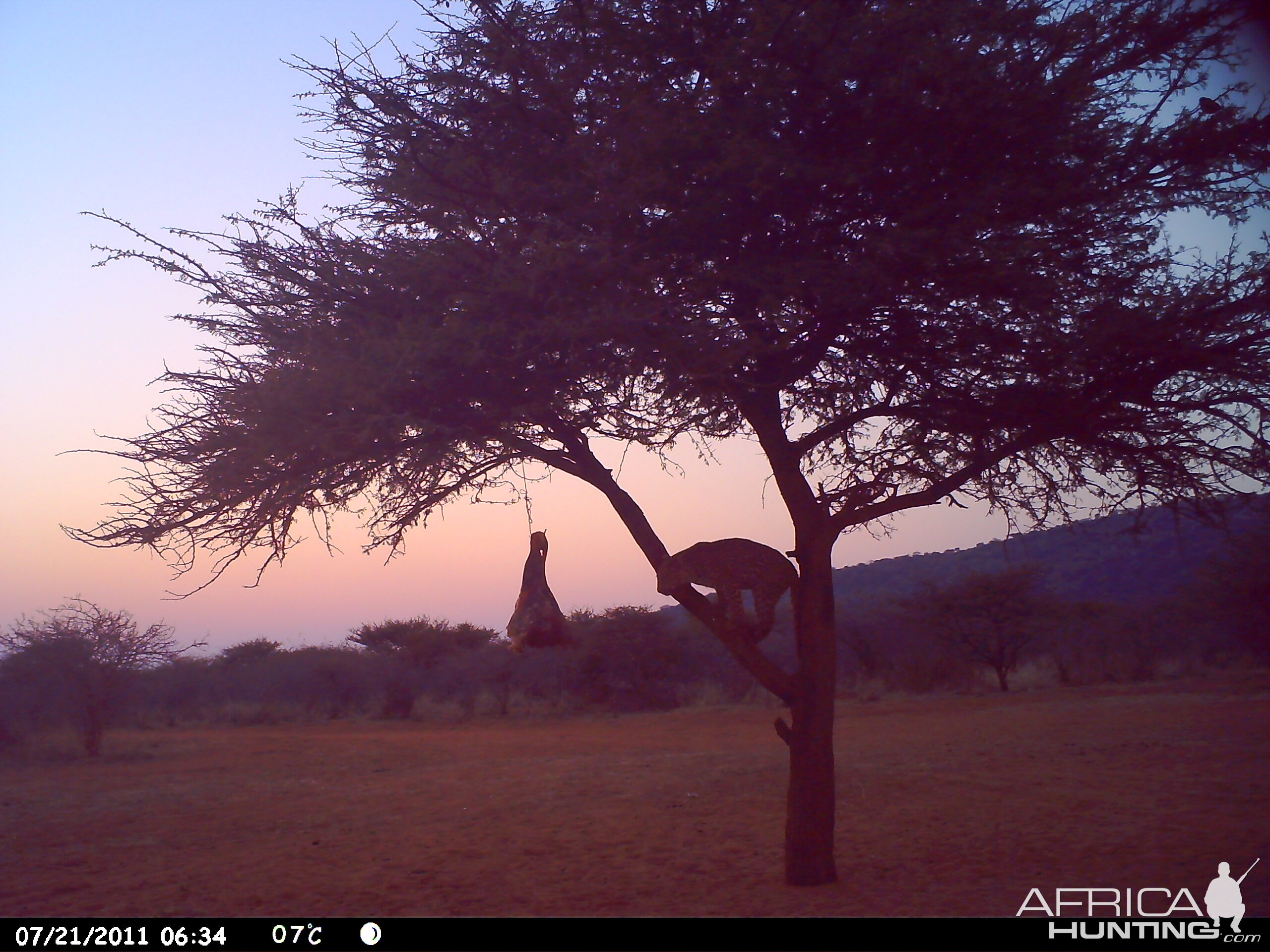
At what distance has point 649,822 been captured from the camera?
12414mm

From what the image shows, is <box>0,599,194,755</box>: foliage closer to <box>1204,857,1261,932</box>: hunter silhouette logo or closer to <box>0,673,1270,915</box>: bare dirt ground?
<box>0,673,1270,915</box>: bare dirt ground

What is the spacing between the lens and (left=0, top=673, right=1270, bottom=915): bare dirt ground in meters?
8.38

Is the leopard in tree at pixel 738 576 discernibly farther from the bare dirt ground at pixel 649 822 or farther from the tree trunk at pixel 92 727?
the tree trunk at pixel 92 727

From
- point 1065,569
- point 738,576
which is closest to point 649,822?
point 738,576

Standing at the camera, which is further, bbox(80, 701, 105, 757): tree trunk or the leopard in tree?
bbox(80, 701, 105, 757): tree trunk

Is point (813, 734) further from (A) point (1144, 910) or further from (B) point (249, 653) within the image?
(B) point (249, 653)

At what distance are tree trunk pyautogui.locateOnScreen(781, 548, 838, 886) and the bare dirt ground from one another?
316mm

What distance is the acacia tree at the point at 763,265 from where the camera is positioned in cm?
689

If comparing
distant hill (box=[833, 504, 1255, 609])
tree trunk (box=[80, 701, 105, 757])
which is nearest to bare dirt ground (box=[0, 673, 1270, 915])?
tree trunk (box=[80, 701, 105, 757])

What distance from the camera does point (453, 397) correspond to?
24.3 feet

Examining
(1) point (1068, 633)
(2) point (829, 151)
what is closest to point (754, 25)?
(2) point (829, 151)

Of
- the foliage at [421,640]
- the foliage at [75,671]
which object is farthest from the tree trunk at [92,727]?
the foliage at [421,640]

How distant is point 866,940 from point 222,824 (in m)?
10.3

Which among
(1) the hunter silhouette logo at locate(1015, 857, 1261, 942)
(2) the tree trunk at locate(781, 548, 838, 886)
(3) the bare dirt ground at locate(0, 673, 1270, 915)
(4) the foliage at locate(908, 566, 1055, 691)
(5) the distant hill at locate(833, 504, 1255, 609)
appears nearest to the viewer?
(1) the hunter silhouette logo at locate(1015, 857, 1261, 942)
